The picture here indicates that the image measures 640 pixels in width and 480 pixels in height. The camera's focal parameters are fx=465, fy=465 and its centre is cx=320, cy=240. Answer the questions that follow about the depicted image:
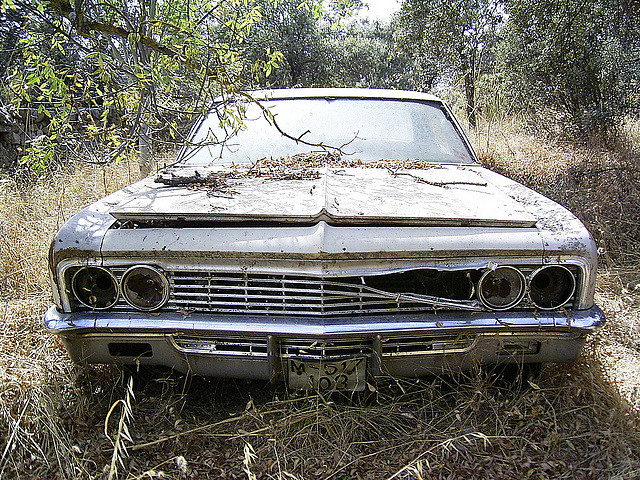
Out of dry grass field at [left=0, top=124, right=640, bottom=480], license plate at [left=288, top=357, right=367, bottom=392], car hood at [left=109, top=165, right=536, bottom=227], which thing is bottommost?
dry grass field at [left=0, top=124, right=640, bottom=480]

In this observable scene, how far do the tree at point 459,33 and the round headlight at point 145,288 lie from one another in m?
7.57

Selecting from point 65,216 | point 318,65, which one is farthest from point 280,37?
point 65,216

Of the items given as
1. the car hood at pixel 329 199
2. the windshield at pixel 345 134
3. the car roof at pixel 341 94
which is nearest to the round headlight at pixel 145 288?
the car hood at pixel 329 199

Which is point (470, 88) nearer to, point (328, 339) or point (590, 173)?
point (590, 173)

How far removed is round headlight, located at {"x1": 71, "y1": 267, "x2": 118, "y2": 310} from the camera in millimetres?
1890

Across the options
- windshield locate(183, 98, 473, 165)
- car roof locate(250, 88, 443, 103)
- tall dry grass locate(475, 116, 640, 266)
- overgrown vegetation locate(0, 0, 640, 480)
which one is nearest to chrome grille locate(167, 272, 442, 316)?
overgrown vegetation locate(0, 0, 640, 480)

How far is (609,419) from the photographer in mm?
1974

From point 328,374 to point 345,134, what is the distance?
172 cm

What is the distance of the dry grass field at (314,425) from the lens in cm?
178

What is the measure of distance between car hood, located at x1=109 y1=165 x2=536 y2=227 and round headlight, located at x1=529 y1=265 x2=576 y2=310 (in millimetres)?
223

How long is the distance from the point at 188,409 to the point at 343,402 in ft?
2.37

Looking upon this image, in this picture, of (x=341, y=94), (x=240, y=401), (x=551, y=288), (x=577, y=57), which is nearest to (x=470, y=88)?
(x=577, y=57)

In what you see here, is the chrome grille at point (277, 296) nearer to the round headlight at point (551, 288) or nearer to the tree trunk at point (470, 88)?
the round headlight at point (551, 288)

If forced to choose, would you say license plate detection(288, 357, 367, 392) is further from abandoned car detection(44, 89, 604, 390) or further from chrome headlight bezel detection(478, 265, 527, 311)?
chrome headlight bezel detection(478, 265, 527, 311)
